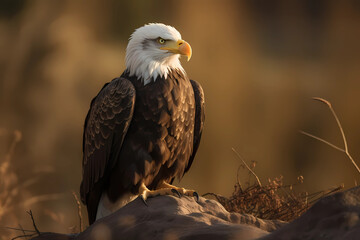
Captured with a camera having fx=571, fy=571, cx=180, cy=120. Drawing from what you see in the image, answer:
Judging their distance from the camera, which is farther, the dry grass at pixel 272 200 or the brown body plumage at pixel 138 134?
the brown body plumage at pixel 138 134

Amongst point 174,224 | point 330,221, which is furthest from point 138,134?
point 330,221

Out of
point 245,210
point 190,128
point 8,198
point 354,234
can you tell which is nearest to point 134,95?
point 190,128

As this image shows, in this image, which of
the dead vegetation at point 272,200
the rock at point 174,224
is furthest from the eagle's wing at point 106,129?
the dead vegetation at point 272,200

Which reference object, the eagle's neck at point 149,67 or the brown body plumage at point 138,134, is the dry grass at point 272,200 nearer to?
the brown body plumage at point 138,134

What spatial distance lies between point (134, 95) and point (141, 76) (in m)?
0.21

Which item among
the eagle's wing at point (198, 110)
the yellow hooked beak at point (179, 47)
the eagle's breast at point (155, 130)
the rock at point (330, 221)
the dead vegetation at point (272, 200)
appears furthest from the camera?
the eagle's wing at point (198, 110)

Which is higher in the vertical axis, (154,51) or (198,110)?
(154,51)

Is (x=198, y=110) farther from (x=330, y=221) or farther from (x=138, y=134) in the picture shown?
(x=330, y=221)

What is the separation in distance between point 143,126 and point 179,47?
624mm

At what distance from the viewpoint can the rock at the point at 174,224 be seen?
2569mm

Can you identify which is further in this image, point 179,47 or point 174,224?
point 179,47

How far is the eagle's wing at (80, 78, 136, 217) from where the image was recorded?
3.96 m

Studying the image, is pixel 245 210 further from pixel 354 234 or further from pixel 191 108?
pixel 354 234

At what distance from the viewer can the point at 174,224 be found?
9.31 feet
